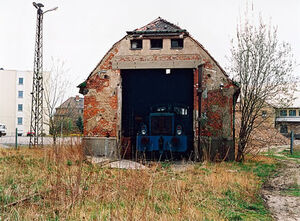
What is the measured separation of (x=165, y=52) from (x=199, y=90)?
268cm

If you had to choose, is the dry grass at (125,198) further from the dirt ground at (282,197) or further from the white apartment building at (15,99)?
the white apartment building at (15,99)

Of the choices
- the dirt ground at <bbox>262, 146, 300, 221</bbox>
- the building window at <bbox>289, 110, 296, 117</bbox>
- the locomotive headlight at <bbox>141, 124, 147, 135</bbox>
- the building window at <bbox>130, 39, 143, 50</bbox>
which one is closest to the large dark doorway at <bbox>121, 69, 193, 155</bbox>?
the locomotive headlight at <bbox>141, 124, 147, 135</bbox>

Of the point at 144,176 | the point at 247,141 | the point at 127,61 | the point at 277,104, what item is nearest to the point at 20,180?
the point at 144,176

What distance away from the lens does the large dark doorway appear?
18344 mm

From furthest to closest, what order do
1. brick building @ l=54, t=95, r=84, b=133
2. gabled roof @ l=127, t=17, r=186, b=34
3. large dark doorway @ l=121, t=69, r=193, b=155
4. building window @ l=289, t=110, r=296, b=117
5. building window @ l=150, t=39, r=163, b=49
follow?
1. building window @ l=289, t=110, r=296, b=117
2. brick building @ l=54, t=95, r=84, b=133
3. large dark doorway @ l=121, t=69, r=193, b=155
4. building window @ l=150, t=39, r=163, b=49
5. gabled roof @ l=127, t=17, r=186, b=34

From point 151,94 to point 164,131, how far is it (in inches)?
175

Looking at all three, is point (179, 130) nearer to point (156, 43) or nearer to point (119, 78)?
point (119, 78)

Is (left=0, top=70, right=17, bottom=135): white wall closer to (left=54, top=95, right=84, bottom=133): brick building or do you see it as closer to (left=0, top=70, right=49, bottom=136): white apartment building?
(left=0, top=70, right=49, bottom=136): white apartment building

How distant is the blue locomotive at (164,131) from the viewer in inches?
624

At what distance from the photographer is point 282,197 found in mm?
7547

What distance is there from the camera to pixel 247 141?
14.8 metres

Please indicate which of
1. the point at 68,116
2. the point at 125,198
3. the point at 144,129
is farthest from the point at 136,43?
the point at 68,116

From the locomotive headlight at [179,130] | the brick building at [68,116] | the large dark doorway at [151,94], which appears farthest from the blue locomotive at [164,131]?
the brick building at [68,116]

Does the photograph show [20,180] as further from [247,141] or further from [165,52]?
[247,141]
